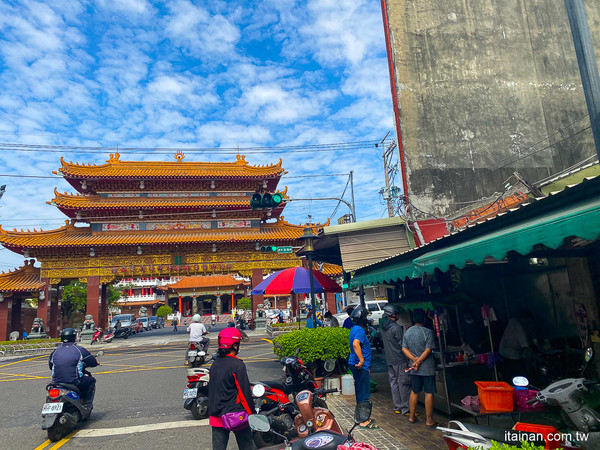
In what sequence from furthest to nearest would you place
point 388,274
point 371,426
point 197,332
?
point 197,332 → point 388,274 → point 371,426

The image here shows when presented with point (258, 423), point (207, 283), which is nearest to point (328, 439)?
point (258, 423)

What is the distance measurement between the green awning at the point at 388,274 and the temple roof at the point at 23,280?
23.3m

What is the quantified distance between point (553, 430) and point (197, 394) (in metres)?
5.22

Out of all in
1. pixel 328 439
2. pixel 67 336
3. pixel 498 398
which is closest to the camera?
pixel 328 439

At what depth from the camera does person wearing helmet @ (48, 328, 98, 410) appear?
20.8ft

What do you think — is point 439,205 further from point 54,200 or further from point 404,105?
point 54,200

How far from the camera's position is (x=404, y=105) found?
14.5 m

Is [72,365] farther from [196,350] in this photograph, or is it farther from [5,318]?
[5,318]

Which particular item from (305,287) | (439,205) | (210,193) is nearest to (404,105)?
(439,205)

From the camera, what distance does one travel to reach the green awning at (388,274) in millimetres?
6598

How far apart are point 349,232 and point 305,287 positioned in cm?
210

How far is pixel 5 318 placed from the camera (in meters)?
23.6

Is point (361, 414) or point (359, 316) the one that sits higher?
point (359, 316)

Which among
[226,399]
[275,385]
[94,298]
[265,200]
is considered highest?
[265,200]
